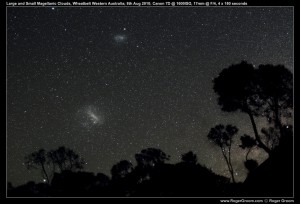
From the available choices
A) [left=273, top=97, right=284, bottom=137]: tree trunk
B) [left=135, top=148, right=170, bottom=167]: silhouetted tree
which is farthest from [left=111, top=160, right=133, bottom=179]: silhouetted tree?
[left=273, top=97, right=284, bottom=137]: tree trunk

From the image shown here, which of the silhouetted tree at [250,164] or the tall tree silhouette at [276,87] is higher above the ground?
the tall tree silhouette at [276,87]

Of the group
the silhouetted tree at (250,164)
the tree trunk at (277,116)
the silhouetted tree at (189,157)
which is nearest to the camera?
the tree trunk at (277,116)

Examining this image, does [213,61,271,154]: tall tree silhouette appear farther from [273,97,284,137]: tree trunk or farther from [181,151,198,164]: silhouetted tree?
[181,151,198,164]: silhouetted tree

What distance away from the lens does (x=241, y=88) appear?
30.8m

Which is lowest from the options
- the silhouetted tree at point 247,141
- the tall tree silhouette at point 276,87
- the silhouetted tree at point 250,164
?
the silhouetted tree at point 250,164

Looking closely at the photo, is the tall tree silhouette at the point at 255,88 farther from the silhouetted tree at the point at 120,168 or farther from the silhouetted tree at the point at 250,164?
the silhouetted tree at the point at 120,168

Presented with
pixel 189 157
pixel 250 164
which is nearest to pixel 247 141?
pixel 250 164

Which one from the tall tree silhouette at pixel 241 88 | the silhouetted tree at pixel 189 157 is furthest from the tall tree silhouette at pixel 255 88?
the silhouetted tree at pixel 189 157

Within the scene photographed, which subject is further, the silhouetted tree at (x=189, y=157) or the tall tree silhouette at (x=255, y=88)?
the silhouetted tree at (x=189, y=157)

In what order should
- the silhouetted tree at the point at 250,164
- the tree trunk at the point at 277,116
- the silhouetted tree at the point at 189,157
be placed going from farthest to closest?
the silhouetted tree at the point at 189,157
the silhouetted tree at the point at 250,164
the tree trunk at the point at 277,116

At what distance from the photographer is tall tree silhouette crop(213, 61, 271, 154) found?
30.7 meters

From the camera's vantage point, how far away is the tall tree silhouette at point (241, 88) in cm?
3067
